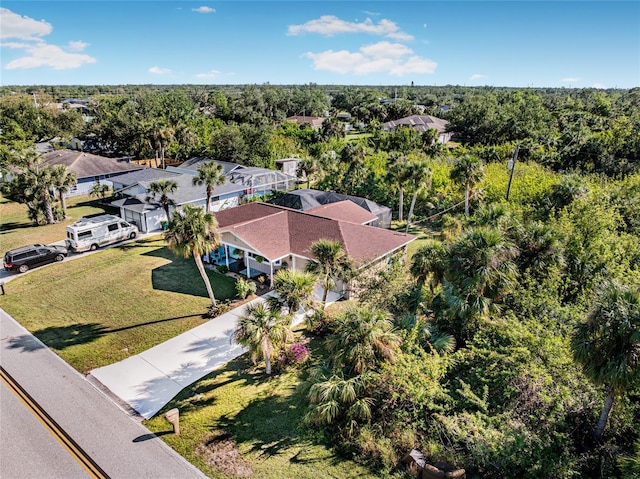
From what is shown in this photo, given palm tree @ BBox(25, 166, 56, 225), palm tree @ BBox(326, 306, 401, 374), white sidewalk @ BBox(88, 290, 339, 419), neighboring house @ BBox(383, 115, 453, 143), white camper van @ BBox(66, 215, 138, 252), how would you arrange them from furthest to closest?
neighboring house @ BBox(383, 115, 453, 143) → palm tree @ BBox(25, 166, 56, 225) → white camper van @ BBox(66, 215, 138, 252) → white sidewalk @ BBox(88, 290, 339, 419) → palm tree @ BBox(326, 306, 401, 374)

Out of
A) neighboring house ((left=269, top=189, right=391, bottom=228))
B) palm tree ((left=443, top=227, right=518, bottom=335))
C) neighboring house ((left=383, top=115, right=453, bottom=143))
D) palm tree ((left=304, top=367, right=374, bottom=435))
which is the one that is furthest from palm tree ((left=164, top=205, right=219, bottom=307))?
neighboring house ((left=383, top=115, right=453, bottom=143))

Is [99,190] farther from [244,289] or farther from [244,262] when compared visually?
[244,289]

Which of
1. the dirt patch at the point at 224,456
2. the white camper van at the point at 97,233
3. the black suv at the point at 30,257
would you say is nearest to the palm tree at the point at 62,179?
the white camper van at the point at 97,233

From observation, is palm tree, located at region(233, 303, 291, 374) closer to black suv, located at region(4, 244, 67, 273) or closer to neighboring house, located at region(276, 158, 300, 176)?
black suv, located at region(4, 244, 67, 273)

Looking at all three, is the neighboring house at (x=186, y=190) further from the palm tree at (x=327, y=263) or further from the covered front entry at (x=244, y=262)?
the palm tree at (x=327, y=263)

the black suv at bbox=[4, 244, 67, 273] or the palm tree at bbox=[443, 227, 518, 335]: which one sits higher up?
the palm tree at bbox=[443, 227, 518, 335]

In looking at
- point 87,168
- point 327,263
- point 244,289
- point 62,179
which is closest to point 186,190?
point 62,179

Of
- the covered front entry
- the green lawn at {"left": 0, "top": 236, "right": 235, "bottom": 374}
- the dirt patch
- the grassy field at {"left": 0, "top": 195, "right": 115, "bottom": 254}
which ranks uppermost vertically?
the grassy field at {"left": 0, "top": 195, "right": 115, "bottom": 254}
